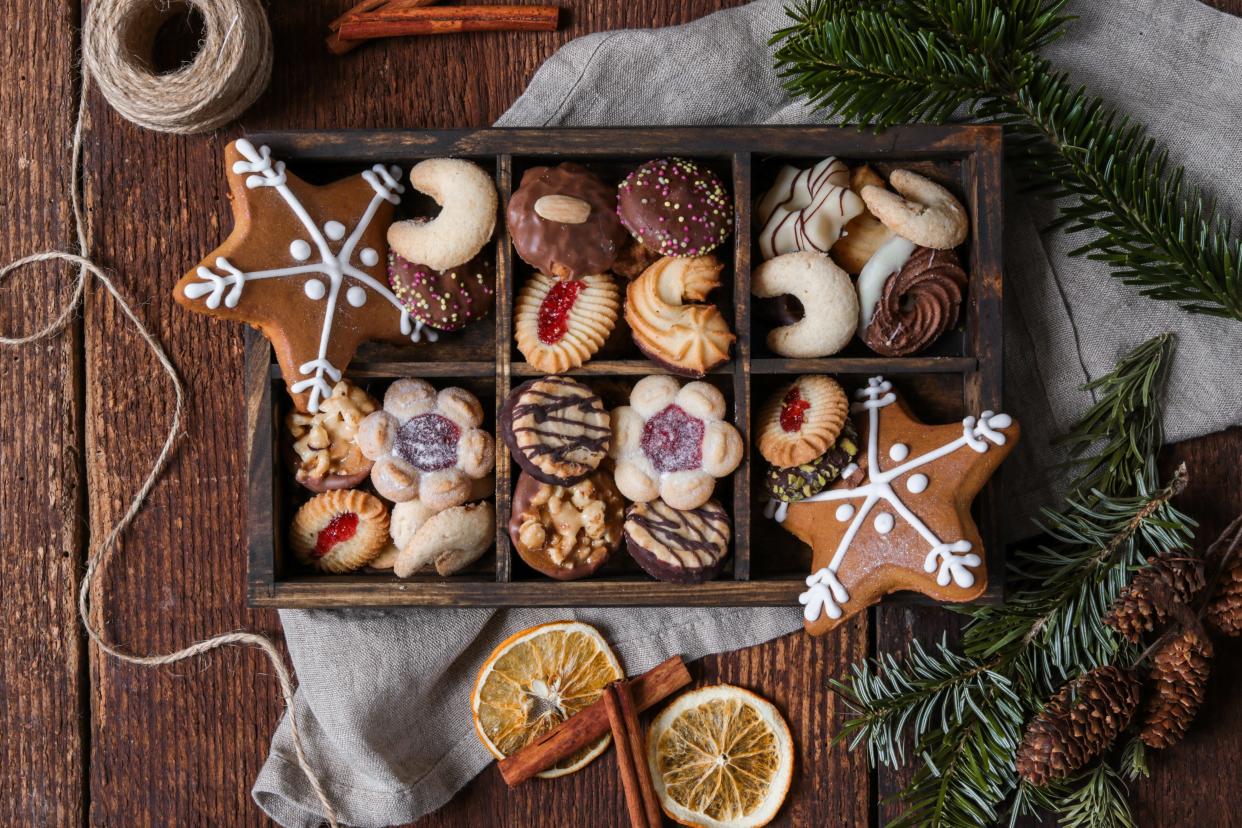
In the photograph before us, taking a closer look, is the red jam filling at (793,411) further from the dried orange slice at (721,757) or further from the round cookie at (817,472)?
the dried orange slice at (721,757)

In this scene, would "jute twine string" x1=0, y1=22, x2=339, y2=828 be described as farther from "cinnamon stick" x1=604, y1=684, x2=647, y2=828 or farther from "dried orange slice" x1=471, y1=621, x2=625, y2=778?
"cinnamon stick" x1=604, y1=684, x2=647, y2=828

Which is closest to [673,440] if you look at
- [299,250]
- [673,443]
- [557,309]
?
[673,443]

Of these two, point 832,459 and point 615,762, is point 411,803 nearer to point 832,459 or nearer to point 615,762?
point 615,762

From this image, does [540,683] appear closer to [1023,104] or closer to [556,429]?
[556,429]

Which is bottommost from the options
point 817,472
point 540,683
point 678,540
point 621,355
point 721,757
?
point 721,757

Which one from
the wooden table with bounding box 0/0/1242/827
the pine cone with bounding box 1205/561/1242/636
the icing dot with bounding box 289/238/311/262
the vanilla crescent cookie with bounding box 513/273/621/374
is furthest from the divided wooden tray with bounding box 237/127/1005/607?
the pine cone with bounding box 1205/561/1242/636

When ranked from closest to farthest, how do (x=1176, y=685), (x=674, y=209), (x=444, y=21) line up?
(x=674, y=209) < (x=1176, y=685) < (x=444, y=21)

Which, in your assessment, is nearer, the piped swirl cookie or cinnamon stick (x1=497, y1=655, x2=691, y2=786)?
the piped swirl cookie
